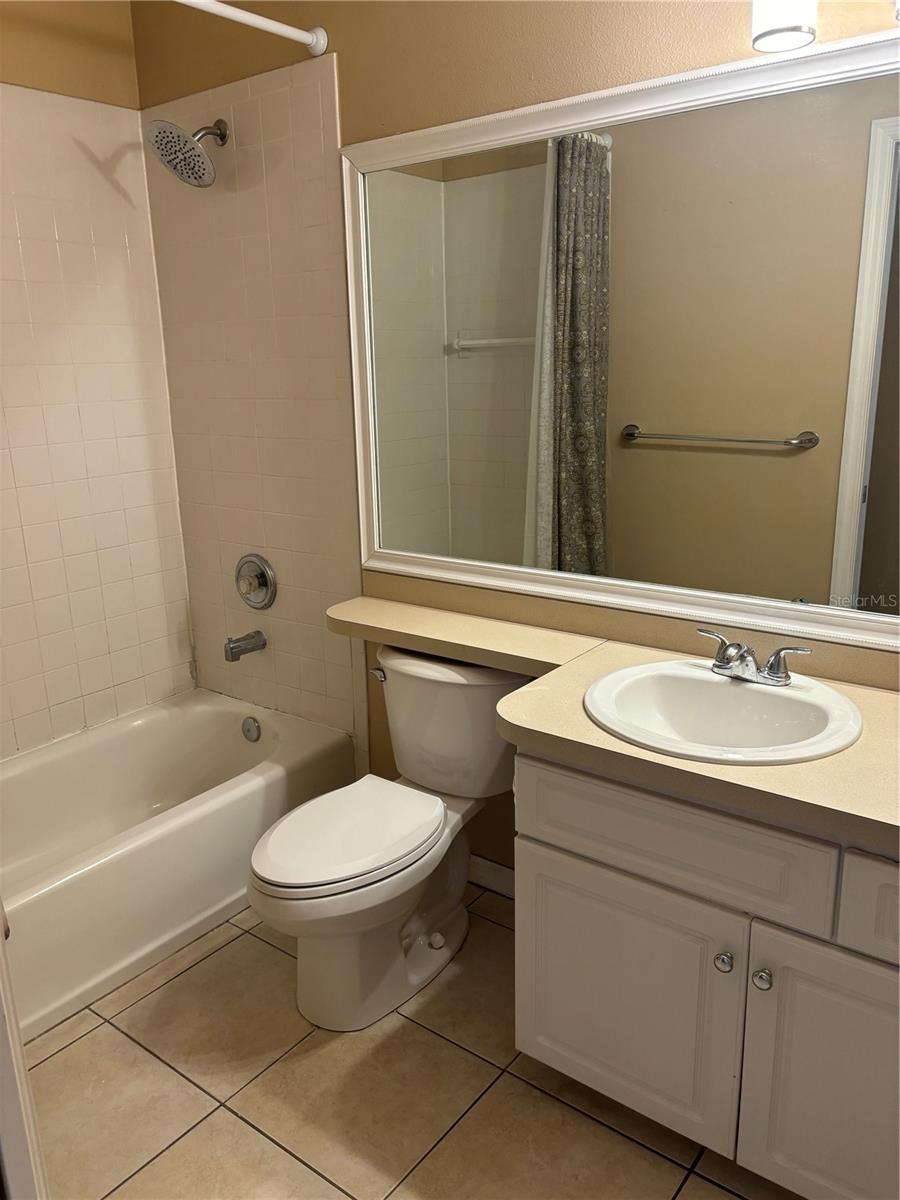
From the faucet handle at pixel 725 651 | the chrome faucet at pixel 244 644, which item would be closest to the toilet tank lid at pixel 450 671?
the faucet handle at pixel 725 651

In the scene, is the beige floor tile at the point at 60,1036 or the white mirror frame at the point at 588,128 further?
the beige floor tile at the point at 60,1036

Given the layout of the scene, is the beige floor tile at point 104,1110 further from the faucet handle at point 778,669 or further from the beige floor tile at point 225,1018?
the faucet handle at point 778,669

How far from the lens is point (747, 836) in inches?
54.4

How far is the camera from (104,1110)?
1804 mm

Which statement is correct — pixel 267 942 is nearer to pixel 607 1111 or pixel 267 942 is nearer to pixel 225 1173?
pixel 225 1173

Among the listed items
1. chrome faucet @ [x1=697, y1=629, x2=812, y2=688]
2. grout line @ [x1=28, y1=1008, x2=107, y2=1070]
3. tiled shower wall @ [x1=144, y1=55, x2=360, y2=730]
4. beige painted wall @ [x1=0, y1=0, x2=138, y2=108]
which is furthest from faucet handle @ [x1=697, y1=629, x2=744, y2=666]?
beige painted wall @ [x1=0, y1=0, x2=138, y2=108]

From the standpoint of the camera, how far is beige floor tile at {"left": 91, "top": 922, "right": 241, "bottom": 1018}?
2.10 metres

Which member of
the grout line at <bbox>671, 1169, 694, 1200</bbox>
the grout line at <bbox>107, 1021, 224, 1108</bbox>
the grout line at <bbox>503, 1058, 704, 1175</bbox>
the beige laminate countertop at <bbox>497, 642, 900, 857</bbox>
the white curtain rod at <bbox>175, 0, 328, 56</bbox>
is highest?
the white curtain rod at <bbox>175, 0, 328, 56</bbox>

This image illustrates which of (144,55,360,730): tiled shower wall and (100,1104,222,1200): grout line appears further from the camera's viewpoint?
(144,55,360,730): tiled shower wall

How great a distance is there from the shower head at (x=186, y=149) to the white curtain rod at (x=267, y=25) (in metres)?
0.27

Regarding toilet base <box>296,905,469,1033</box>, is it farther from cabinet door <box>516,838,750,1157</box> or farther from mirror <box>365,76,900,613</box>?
mirror <box>365,76,900,613</box>

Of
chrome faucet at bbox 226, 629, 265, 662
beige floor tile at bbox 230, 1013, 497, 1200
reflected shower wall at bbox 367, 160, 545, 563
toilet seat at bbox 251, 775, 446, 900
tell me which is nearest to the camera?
beige floor tile at bbox 230, 1013, 497, 1200

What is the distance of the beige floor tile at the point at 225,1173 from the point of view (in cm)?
162

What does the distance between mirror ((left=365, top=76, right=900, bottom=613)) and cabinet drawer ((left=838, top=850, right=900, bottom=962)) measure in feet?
1.90
